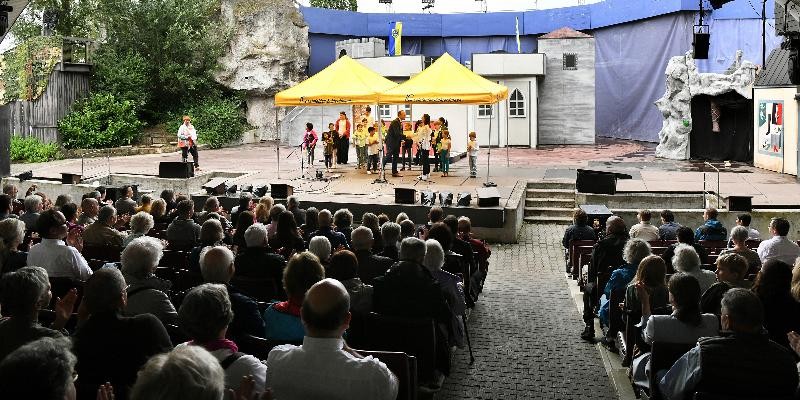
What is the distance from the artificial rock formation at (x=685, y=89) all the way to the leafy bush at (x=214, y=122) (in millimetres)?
15403

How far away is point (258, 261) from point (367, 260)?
3.02ft

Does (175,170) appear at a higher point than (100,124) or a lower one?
lower

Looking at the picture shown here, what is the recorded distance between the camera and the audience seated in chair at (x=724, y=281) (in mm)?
5988

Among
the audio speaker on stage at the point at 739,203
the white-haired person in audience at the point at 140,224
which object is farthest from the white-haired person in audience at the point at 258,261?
the audio speaker on stage at the point at 739,203

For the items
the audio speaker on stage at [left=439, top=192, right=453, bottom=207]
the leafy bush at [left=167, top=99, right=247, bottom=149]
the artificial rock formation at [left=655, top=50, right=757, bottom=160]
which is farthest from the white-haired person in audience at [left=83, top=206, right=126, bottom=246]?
the leafy bush at [left=167, top=99, right=247, bottom=149]

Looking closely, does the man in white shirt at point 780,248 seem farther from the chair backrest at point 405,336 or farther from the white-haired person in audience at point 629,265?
the chair backrest at point 405,336

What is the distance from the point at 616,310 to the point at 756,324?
3.22m

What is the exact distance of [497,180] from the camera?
65.4ft

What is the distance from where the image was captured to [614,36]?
38938 mm

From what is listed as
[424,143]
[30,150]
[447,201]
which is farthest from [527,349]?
[30,150]

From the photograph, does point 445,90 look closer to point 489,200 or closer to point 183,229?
point 489,200

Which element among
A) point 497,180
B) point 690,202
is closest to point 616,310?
point 690,202

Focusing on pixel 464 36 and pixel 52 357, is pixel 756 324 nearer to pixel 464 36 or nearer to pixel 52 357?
pixel 52 357

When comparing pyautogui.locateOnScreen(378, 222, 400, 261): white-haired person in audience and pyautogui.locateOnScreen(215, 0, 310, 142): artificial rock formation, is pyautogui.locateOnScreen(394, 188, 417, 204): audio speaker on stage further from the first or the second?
pyautogui.locateOnScreen(215, 0, 310, 142): artificial rock formation
